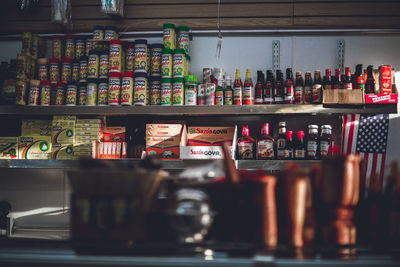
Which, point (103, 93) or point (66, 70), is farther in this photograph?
point (66, 70)

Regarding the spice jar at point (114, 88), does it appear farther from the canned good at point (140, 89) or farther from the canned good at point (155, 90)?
the canned good at point (155, 90)

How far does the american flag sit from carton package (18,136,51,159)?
2.43 meters

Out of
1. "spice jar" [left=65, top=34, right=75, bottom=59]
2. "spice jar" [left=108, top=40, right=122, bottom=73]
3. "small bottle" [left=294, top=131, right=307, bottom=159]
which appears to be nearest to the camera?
"small bottle" [left=294, top=131, right=307, bottom=159]

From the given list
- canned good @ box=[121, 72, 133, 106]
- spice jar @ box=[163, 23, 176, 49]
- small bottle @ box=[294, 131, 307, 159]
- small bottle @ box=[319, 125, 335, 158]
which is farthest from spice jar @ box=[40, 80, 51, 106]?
small bottle @ box=[319, 125, 335, 158]

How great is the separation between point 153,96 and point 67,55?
0.88 metres

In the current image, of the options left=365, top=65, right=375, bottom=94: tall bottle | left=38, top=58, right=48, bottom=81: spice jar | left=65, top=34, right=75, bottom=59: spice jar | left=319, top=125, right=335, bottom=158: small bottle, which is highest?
left=65, top=34, right=75, bottom=59: spice jar

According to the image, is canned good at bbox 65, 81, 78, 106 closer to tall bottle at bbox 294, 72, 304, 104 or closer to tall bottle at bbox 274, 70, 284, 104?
tall bottle at bbox 274, 70, 284, 104

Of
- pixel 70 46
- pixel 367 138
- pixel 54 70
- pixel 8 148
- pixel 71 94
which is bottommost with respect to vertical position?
pixel 8 148

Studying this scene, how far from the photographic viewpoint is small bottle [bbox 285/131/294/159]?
2.78m

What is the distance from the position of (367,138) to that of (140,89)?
1926 mm

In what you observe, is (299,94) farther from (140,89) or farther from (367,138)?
(140,89)

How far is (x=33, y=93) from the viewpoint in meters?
2.96

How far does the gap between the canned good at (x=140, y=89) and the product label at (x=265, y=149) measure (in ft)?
3.19

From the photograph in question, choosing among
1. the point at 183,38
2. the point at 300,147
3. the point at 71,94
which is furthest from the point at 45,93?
the point at 300,147
